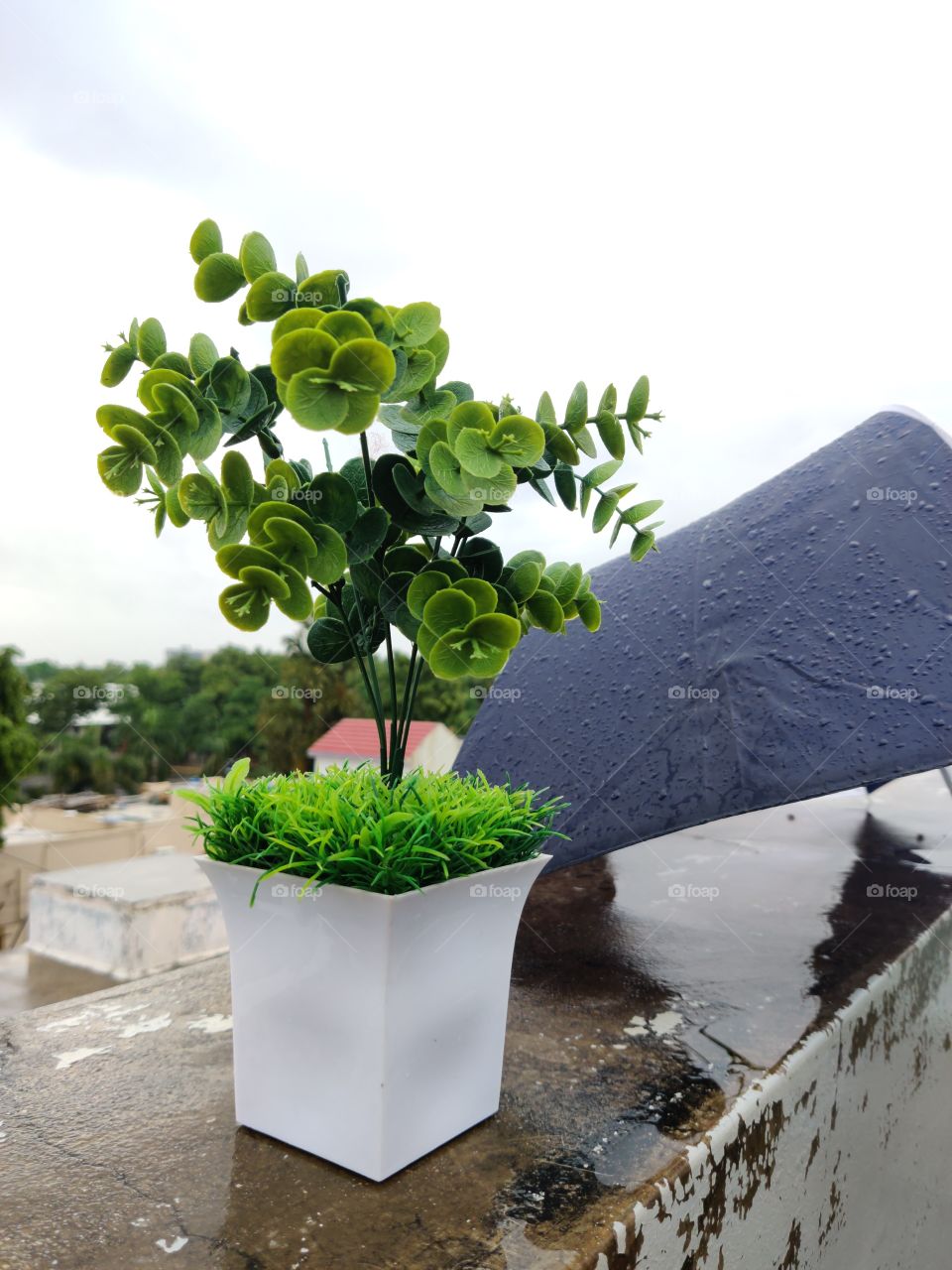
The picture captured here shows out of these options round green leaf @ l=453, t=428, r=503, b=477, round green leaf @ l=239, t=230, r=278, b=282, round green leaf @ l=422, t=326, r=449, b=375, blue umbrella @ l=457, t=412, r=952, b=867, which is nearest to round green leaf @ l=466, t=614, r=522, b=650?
round green leaf @ l=453, t=428, r=503, b=477

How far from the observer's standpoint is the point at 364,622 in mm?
774

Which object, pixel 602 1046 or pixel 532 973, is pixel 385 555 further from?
pixel 532 973

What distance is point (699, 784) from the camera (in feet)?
4.51

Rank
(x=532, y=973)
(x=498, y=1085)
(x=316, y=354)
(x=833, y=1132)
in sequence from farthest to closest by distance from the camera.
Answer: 1. (x=532, y=973)
2. (x=833, y=1132)
3. (x=498, y=1085)
4. (x=316, y=354)

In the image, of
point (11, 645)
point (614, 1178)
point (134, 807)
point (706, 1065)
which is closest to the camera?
point (614, 1178)

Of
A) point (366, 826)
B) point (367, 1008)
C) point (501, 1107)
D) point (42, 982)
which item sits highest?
point (366, 826)

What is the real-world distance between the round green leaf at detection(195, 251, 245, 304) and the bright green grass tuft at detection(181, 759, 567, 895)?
1.31 ft

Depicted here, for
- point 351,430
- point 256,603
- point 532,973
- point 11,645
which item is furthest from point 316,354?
point 11,645

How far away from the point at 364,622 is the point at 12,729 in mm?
20508

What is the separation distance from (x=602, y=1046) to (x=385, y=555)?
24.2 inches

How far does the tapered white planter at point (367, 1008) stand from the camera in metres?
0.67

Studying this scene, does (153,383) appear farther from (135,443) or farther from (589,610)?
(589,610)

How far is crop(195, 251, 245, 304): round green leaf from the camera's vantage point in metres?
0.68

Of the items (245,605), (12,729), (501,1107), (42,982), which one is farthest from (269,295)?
(12,729)
